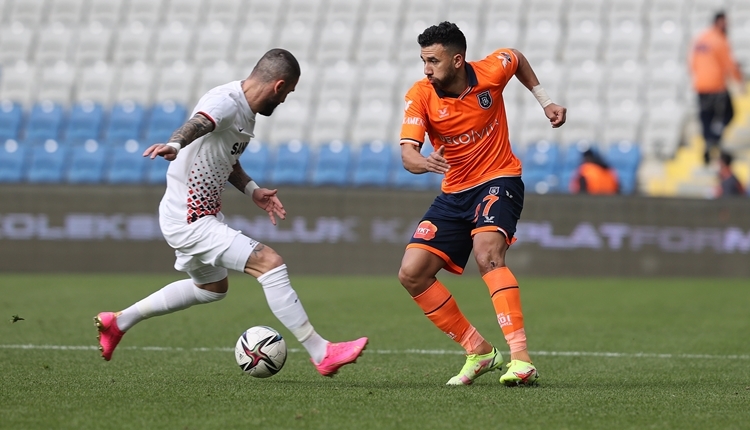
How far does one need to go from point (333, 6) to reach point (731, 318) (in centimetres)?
1353

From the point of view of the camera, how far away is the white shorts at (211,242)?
5.95 meters

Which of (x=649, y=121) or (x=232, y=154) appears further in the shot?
(x=649, y=121)

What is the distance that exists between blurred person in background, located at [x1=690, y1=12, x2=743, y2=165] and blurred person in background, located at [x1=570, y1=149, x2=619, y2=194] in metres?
2.39

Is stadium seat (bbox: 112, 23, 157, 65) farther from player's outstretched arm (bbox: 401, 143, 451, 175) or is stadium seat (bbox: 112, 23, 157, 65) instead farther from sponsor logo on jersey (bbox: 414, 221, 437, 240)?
player's outstretched arm (bbox: 401, 143, 451, 175)

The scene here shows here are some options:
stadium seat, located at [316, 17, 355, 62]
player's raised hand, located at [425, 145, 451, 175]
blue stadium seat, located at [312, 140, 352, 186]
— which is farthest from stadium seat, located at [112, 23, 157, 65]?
player's raised hand, located at [425, 145, 451, 175]

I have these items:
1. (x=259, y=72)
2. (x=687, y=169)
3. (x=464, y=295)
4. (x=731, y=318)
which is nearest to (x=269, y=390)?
(x=259, y=72)

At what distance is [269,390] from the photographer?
571cm

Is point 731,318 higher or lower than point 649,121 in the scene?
lower

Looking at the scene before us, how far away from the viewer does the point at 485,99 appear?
20.8 feet

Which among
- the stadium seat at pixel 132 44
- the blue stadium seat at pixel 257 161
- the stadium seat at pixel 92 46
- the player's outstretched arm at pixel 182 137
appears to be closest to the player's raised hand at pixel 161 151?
the player's outstretched arm at pixel 182 137

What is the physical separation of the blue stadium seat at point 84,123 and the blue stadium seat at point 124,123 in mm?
199

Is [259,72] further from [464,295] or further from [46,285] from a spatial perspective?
[46,285]

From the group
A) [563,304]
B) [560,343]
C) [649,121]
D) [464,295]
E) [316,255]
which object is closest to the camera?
[560,343]

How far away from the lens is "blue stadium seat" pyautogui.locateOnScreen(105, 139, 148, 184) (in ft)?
56.3
